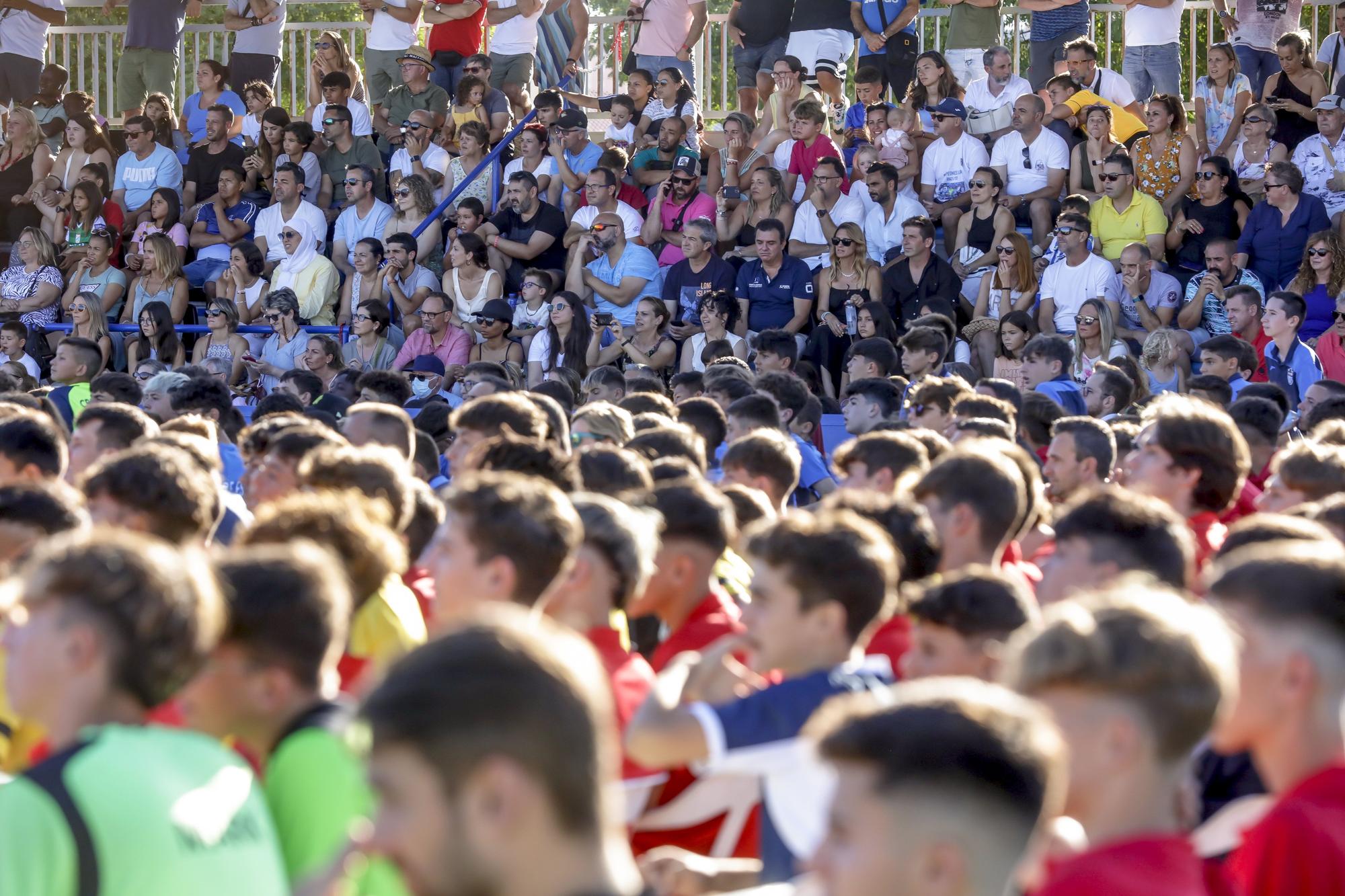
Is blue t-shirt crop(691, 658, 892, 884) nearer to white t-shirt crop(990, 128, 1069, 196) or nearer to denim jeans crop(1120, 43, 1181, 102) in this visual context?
white t-shirt crop(990, 128, 1069, 196)

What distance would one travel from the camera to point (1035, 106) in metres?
14.2

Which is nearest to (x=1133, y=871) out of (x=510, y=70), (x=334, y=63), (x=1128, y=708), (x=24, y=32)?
(x=1128, y=708)

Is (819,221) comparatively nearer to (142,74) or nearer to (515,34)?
(515,34)

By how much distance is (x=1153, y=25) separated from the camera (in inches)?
618

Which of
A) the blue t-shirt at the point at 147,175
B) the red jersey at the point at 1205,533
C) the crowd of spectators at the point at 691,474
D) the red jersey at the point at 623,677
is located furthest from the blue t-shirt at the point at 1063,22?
the red jersey at the point at 623,677

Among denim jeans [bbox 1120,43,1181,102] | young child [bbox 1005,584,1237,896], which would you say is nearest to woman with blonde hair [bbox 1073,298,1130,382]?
denim jeans [bbox 1120,43,1181,102]

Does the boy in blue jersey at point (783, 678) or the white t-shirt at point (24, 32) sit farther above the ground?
the white t-shirt at point (24, 32)

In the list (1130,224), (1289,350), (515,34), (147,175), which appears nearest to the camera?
(1289,350)

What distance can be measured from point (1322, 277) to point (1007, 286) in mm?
2380

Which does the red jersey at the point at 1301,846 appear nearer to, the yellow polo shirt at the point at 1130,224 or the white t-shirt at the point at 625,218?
the yellow polo shirt at the point at 1130,224

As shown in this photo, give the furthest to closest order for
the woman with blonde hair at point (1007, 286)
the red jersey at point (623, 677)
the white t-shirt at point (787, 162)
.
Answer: the white t-shirt at point (787, 162) → the woman with blonde hair at point (1007, 286) → the red jersey at point (623, 677)

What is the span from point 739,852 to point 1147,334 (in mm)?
9274

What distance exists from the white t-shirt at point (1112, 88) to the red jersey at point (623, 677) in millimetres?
12265

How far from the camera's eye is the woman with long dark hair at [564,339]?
13.7 meters
